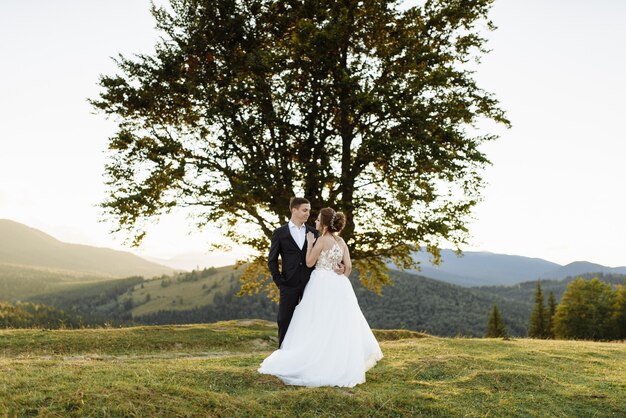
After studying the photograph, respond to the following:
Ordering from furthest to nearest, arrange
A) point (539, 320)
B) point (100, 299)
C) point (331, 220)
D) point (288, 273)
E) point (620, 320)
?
point (100, 299) → point (539, 320) → point (620, 320) → point (288, 273) → point (331, 220)

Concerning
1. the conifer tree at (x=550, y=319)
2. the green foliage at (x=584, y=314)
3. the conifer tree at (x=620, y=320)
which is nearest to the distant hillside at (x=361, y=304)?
the conifer tree at (x=550, y=319)

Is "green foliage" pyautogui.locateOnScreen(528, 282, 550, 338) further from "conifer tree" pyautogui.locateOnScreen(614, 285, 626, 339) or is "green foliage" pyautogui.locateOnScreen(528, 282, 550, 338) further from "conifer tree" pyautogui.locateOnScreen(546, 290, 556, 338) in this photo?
"conifer tree" pyautogui.locateOnScreen(614, 285, 626, 339)

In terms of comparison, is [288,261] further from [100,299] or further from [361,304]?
[100,299]

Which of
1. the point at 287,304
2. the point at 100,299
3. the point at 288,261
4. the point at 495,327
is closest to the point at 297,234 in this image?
the point at 288,261

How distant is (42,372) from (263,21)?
20102 millimetres

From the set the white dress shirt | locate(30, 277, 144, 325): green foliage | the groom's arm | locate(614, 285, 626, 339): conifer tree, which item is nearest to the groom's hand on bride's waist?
the white dress shirt

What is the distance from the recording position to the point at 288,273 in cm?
1212

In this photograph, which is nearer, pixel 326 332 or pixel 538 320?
pixel 326 332

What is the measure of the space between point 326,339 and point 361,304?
407ft

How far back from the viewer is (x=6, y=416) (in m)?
7.84

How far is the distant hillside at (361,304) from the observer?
12175 centimetres

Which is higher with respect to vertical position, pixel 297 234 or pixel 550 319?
pixel 297 234

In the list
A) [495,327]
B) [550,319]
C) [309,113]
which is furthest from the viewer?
[495,327]

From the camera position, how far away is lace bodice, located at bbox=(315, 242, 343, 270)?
1186 centimetres
